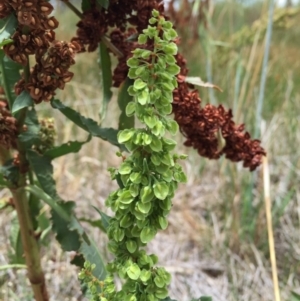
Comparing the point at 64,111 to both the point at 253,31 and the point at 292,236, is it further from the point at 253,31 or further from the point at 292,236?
the point at 253,31

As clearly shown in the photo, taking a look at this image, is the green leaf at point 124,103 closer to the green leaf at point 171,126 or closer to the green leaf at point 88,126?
the green leaf at point 88,126

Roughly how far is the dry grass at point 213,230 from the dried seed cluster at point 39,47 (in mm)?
647

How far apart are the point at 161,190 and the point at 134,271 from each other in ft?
0.30

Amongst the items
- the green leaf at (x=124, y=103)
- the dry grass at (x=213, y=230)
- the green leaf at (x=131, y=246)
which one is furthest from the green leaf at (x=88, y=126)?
the dry grass at (x=213, y=230)

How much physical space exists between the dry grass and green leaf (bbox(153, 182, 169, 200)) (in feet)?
2.50

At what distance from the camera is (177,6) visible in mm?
2373

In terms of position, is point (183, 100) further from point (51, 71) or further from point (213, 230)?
point (213, 230)

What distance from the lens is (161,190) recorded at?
0.50m

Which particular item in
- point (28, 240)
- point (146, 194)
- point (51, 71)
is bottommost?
point (28, 240)

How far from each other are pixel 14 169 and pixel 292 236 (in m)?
1.04

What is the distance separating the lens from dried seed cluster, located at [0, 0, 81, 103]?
60 cm

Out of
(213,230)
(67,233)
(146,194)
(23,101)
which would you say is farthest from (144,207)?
(213,230)

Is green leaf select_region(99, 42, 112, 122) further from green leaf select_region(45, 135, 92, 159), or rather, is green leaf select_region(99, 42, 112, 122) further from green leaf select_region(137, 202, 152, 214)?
green leaf select_region(137, 202, 152, 214)

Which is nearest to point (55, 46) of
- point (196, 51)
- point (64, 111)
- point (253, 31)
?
point (64, 111)
